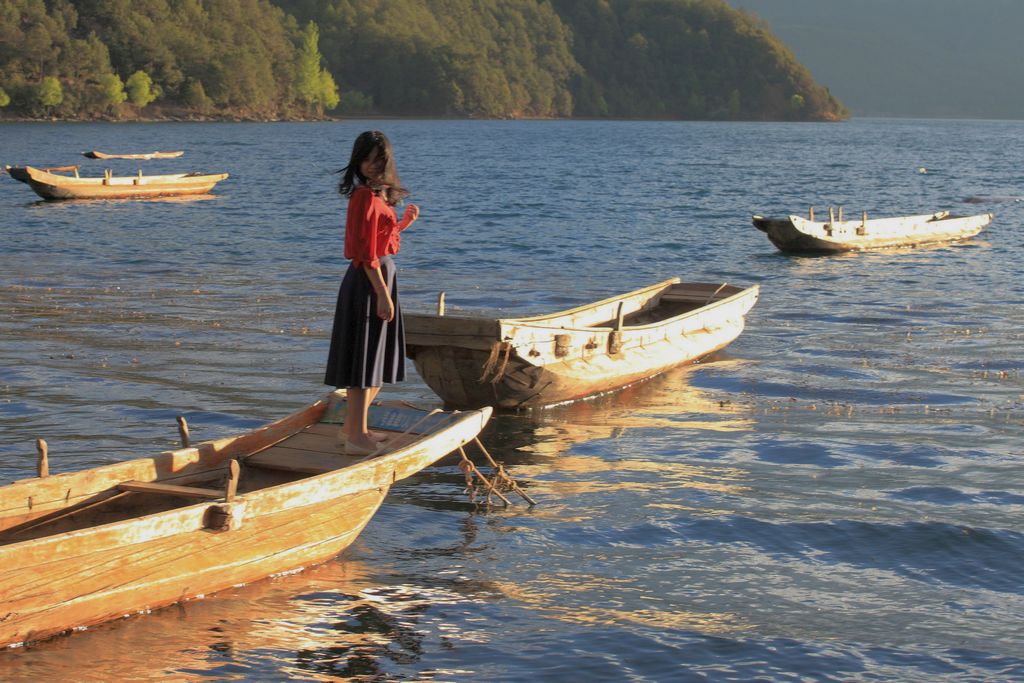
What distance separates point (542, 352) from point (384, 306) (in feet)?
12.9

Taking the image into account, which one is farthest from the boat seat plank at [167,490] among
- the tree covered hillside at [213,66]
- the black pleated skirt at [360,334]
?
the tree covered hillside at [213,66]

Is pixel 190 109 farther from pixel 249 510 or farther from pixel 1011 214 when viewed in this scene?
pixel 249 510

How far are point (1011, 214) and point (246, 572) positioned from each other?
130ft

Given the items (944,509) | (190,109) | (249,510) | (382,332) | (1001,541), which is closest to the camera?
(249,510)

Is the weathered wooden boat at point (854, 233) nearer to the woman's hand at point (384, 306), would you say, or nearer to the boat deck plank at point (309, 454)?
the boat deck plank at point (309, 454)

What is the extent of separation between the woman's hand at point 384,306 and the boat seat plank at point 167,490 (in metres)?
1.53

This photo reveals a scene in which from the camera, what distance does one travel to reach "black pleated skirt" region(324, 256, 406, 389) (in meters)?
7.84

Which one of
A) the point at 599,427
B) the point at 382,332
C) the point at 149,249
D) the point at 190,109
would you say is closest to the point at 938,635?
the point at 382,332

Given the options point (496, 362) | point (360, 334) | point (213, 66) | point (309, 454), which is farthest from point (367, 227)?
point (213, 66)

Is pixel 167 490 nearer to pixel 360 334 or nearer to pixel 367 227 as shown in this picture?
pixel 360 334

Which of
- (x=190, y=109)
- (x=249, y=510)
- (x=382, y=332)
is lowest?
(x=249, y=510)

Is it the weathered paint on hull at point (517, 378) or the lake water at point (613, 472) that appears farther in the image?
the weathered paint on hull at point (517, 378)

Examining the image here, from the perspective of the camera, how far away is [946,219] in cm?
3116

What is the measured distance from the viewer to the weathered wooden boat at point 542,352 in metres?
11.0
